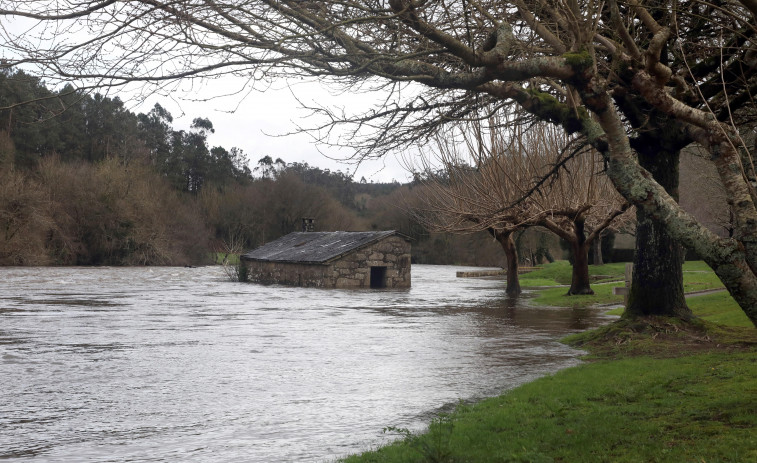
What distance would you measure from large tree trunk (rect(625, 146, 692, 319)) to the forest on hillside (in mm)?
28351

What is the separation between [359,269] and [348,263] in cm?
80

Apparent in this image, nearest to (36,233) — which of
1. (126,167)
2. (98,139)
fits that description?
(126,167)

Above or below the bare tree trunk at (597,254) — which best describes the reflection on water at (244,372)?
below

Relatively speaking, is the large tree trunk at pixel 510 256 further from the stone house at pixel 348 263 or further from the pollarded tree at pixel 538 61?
the pollarded tree at pixel 538 61

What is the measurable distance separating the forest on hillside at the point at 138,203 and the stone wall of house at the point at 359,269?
12.3 feet

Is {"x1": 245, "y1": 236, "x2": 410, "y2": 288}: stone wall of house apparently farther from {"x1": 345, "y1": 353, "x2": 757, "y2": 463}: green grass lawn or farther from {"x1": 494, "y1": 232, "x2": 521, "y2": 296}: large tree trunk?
{"x1": 345, "y1": 353, "x2": 757, "y2": 463}: green grass lawn

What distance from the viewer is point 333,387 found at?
10.7m

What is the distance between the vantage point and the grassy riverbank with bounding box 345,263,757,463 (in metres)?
6.13

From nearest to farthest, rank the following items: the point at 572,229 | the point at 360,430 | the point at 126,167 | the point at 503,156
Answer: the point at 360,430, the point at 503,156, the point at 572,229, the point at 126,167

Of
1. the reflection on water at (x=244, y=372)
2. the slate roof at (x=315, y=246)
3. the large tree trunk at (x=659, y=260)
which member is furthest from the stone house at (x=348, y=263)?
the large tree trunk at (x=659, y=260)

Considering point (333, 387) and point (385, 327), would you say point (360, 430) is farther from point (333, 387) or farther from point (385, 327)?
point (385, 327)

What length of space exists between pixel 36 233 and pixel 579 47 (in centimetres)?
5503

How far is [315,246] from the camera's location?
140ft

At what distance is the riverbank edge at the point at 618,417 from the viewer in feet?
20.1
